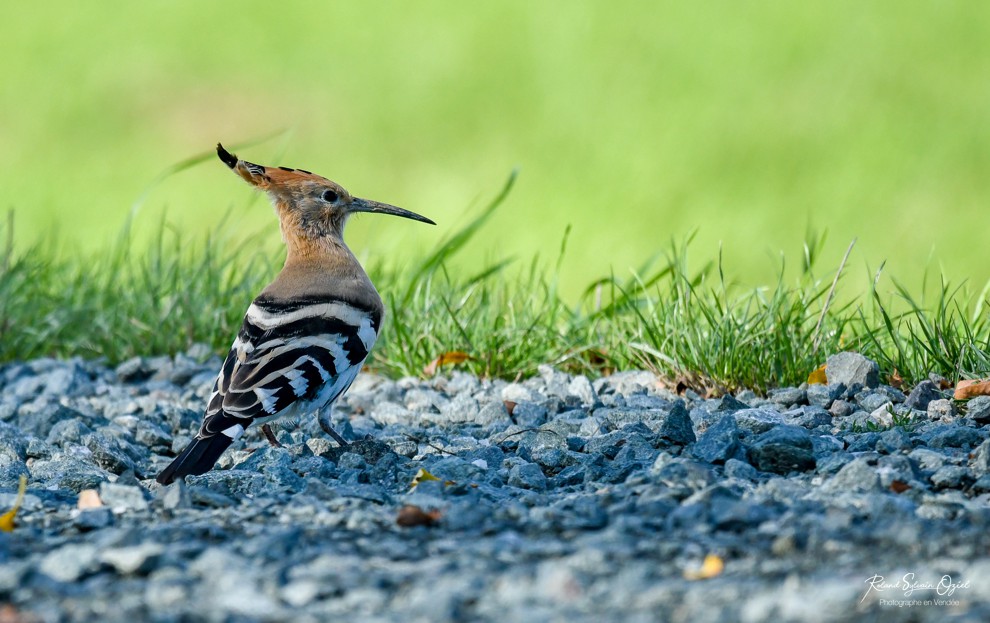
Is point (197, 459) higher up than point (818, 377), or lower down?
lower down

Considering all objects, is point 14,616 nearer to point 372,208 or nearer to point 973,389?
point 973,389

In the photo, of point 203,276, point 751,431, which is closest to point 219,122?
Answer: point 203,276

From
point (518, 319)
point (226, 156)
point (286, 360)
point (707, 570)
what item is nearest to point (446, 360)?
point (518, 319)

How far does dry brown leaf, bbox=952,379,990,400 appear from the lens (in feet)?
12.9

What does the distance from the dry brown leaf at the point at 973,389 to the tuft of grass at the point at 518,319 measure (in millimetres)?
139

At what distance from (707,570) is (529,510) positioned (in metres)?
0.65

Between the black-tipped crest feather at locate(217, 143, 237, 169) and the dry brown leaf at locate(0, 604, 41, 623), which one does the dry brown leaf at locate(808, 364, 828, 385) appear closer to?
the black-tipped crest feather at locate(217, 143, 237, 169)

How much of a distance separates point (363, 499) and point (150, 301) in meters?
2.89

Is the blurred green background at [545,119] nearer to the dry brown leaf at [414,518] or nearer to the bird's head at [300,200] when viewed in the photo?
the bird's head at [300,200]

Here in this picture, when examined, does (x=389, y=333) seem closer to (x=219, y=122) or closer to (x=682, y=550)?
(x=682, y=550)

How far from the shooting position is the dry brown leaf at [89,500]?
3.28 metres

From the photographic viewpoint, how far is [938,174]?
8578 mm

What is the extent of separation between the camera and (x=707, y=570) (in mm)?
2539

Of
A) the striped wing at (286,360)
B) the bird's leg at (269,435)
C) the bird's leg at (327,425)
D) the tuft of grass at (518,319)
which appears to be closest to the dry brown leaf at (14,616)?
the striped wing at (286,360)
